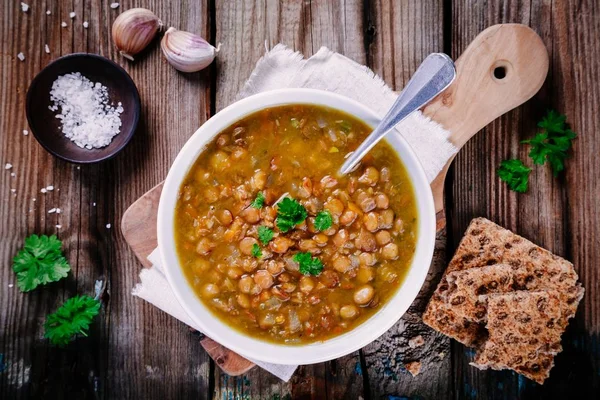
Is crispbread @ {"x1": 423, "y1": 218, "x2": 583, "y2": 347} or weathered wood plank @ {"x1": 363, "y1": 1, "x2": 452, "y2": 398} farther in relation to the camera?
weathered wood plank @ {"x1": 363, "y1": 1, "x2": 452, "y2": 398}

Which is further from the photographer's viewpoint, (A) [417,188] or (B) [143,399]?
(B) [143,399]

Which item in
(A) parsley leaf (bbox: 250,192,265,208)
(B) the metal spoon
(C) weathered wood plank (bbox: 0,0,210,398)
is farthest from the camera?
(C) weathered wood plank (bbox: 0,0,210,398)

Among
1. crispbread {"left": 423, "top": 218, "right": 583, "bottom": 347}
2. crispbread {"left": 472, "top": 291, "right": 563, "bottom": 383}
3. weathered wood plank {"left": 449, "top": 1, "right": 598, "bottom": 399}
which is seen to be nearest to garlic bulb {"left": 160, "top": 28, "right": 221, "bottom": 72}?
weathered wood plank {"left": 449, "top": 1, "right": 598, "bottom": 399}

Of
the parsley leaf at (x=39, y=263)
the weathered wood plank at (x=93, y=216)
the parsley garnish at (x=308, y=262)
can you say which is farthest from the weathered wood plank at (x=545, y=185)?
the parsley leaf at (x=39, y=263)

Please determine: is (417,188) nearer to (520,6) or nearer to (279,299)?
(279,299)

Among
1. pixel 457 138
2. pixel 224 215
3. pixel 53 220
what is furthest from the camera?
pixel 53 220

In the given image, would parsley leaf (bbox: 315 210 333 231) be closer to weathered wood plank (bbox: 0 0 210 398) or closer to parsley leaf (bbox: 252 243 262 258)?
parsley leaf (bbox: 252 243 262 258)

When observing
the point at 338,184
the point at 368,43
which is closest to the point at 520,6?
the point at 368,43

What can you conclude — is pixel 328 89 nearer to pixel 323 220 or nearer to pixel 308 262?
pixel 323 220
